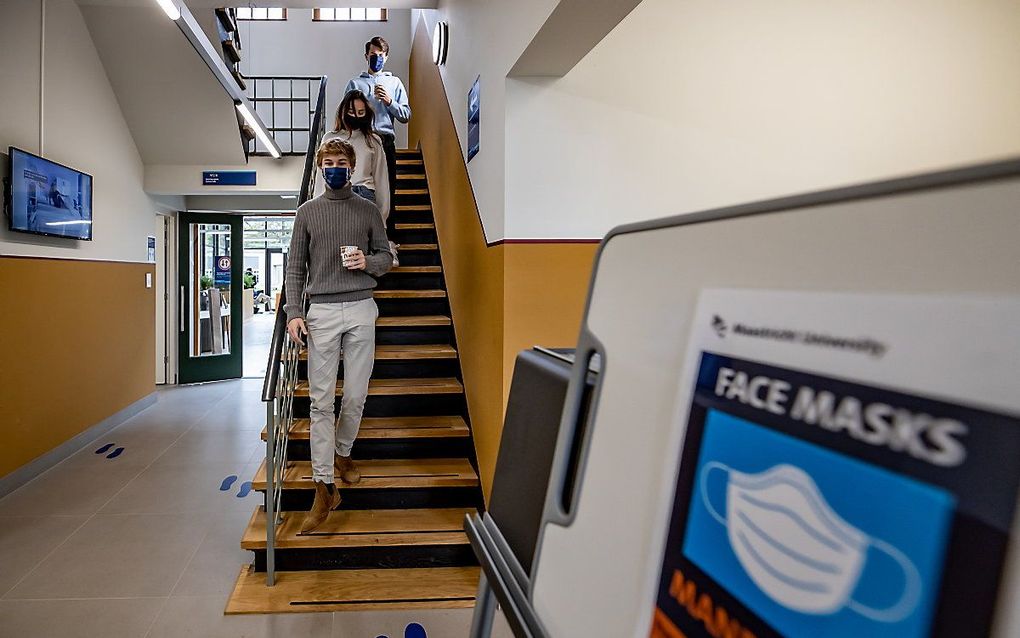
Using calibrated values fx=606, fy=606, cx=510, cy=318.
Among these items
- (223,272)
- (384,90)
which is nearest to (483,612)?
(384,90)

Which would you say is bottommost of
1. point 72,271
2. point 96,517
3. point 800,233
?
point 96,517

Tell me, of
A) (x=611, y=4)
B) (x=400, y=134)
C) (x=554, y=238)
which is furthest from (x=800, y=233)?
(x=400, y=134)

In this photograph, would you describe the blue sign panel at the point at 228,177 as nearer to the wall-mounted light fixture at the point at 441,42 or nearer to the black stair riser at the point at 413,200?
the black stair riser at the point at 413,200

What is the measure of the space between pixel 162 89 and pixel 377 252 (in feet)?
13.2

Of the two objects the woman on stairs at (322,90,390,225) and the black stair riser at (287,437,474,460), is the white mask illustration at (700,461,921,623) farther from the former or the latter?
the woman on stairs at (322,90,390,225)

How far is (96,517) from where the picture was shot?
11.3 feet

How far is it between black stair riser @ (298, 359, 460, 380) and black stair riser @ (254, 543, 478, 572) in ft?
3.87

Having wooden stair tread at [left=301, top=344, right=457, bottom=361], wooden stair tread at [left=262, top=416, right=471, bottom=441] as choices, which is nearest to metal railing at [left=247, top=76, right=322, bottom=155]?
wooden stair tread at [left=301, top=344, right=457, bottom=361]

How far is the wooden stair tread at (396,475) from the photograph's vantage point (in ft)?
9.76

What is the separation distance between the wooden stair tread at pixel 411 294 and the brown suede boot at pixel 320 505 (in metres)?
1.58

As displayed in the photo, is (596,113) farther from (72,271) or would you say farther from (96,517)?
(72,271)

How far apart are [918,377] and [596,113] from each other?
2315 mm

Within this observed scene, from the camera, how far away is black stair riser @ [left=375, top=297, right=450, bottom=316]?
4.21m

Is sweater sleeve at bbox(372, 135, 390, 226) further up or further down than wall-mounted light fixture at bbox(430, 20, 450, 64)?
further down
